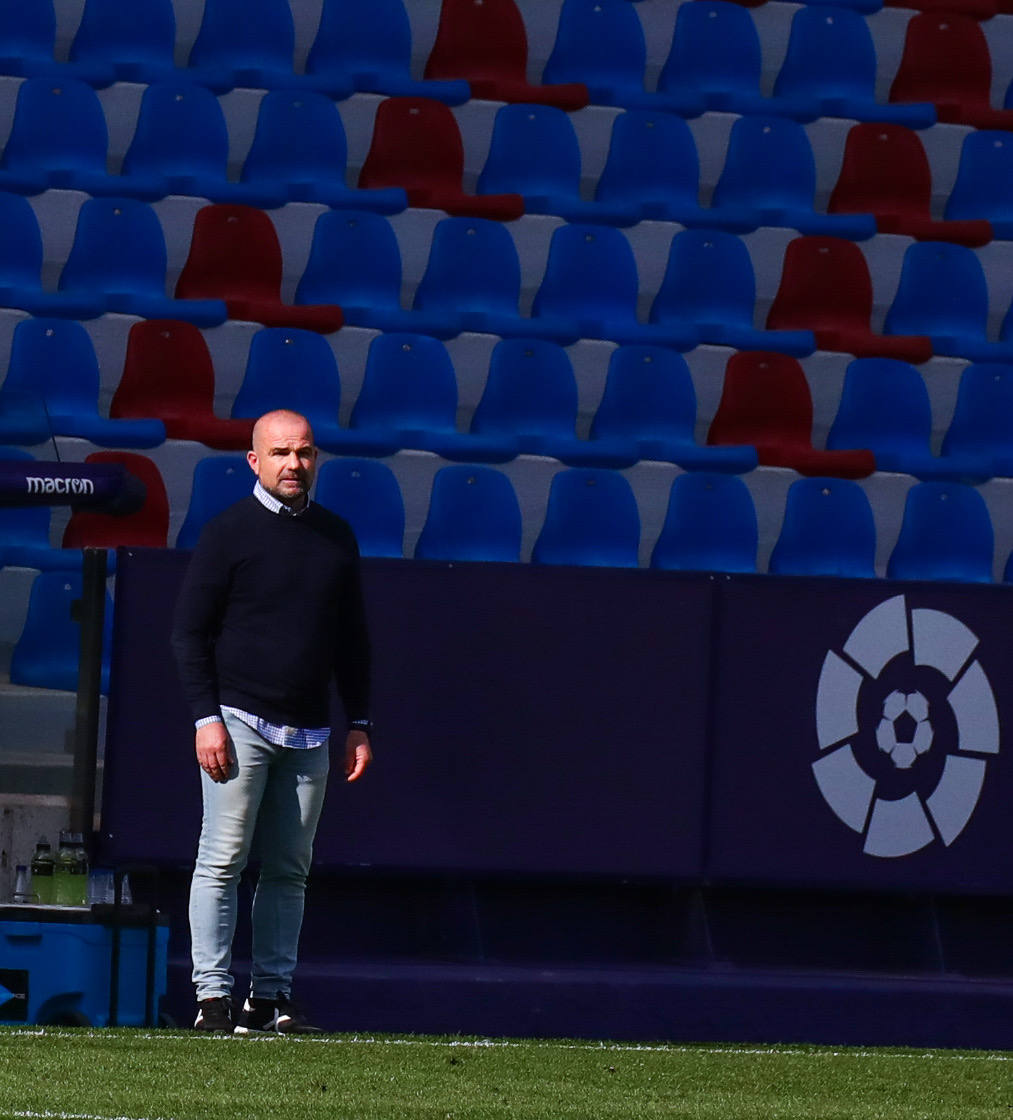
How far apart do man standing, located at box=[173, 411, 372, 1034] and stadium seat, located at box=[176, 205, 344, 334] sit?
338 cm

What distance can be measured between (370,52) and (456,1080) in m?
6.08

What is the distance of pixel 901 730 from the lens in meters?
6.12

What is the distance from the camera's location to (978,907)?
6410mm

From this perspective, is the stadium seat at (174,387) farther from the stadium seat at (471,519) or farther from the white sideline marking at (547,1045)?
the white sideline marking at (547,1045)

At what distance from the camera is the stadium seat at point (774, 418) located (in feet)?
28.6

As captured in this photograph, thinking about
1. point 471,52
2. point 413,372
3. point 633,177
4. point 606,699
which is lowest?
point 606,699

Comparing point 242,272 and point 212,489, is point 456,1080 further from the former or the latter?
point 242,272

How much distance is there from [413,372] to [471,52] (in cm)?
209

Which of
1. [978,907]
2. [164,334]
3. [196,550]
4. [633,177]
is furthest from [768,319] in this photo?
[196,550]

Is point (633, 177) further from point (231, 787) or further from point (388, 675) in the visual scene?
point (231, 787)

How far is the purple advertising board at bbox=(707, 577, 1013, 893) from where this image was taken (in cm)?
611

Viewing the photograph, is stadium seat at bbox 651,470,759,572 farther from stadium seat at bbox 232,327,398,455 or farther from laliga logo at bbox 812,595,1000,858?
laliga logo at bbox 812,595,1000,858

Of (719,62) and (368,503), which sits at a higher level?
→ (719,62)

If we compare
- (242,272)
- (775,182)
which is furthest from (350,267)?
(775,182)
